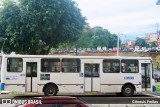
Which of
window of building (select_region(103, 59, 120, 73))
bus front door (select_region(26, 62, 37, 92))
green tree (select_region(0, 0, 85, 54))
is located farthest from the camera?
green tree (select_region(0, 0, 85, 54))

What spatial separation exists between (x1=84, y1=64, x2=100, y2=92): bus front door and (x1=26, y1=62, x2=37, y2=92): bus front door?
127 inches

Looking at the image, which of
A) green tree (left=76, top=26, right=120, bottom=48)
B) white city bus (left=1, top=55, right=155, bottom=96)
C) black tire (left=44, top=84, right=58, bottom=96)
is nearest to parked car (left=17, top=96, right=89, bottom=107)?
white city bus (left=1, top=55, right=155, bottom=96)

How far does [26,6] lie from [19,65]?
462 inches

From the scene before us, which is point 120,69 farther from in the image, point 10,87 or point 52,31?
point 52,31

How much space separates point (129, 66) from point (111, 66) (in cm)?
126

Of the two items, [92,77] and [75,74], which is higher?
[75,74]

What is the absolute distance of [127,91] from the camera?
24.3 meters

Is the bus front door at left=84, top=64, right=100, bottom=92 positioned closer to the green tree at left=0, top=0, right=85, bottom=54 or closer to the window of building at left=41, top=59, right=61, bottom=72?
the window of building at left=41, top=59, right=61, bottom=72

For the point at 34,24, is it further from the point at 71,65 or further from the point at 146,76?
the point at 146,76

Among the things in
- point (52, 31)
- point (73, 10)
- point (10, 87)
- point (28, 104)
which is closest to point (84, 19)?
point (73, 10)

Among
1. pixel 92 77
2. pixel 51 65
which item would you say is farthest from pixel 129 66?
pixel 51 65

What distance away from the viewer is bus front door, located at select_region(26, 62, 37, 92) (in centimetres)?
2312

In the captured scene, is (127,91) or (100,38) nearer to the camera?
(127,91)

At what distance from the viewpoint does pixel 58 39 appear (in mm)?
35531
